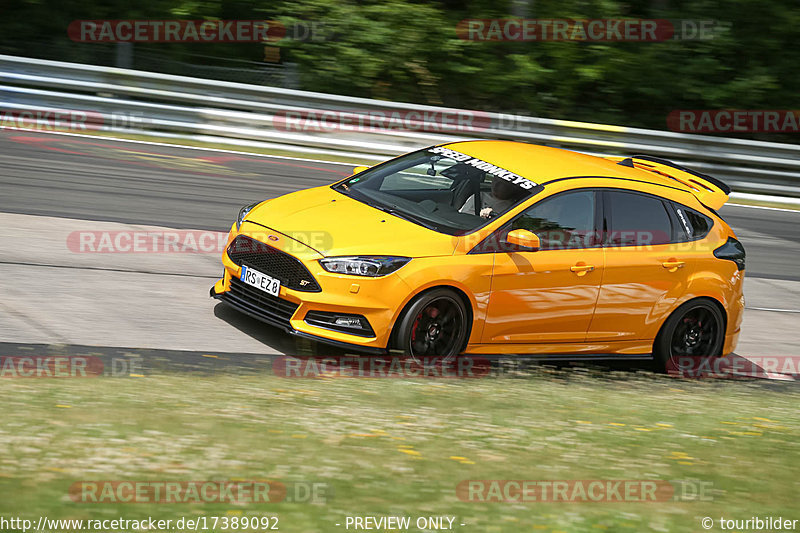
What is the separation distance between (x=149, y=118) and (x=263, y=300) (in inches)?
385

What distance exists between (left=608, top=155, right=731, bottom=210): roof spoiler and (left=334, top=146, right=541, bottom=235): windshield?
1783 mm

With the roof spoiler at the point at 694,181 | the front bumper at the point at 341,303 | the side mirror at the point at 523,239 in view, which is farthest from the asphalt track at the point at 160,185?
the side mirror at the point at 523,239

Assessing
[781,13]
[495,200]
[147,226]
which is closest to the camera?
[495,200]

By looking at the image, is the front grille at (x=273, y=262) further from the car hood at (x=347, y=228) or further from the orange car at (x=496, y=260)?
the car hood at (x=347, y=228)

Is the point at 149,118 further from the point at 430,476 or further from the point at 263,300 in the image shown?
the point at 430,476

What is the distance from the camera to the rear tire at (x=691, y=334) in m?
8.21

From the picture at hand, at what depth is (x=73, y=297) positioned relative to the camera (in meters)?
7.74

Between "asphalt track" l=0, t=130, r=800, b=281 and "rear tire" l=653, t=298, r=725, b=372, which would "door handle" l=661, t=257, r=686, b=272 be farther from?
"asphalt track" l=0, t=130, r=800, b=281

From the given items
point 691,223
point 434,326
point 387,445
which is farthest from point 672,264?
point 387,445

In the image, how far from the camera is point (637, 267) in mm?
7793

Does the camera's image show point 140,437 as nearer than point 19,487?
No

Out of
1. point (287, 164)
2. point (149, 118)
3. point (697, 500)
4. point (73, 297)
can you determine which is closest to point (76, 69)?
point (149, 118)

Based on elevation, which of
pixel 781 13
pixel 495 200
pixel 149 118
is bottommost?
pixel 495 200

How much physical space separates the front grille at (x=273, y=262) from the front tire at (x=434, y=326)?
26.8 inches
